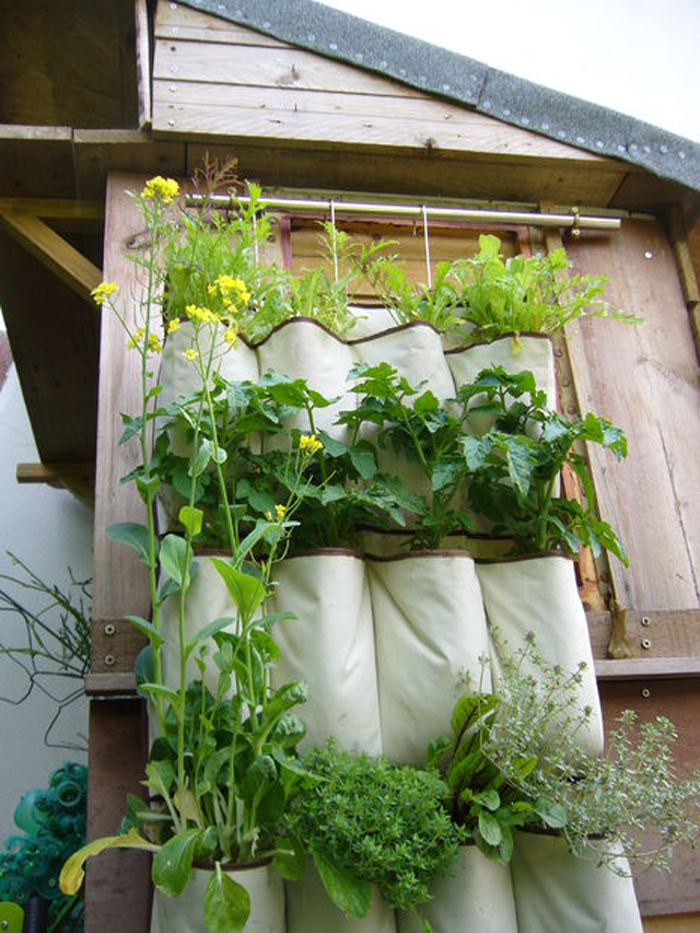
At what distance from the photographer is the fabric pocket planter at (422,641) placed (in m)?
1.68

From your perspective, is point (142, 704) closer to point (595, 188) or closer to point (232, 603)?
point (232, 603)

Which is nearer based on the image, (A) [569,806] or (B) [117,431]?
(A) [569,806]

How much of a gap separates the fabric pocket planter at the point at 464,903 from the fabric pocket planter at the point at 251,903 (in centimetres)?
22

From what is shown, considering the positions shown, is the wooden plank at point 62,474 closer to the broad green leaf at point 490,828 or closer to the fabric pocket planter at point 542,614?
the fabric pocket planter at point 542,614

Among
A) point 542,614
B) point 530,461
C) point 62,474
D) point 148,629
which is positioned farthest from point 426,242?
point 62,474

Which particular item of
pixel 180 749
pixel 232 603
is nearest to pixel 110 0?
pixel 232 603

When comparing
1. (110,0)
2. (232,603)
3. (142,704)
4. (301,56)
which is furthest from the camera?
(110,0)

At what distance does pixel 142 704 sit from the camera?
1920mm

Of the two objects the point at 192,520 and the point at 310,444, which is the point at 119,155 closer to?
the point at 310,444

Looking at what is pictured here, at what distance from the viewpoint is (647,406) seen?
2.44 m

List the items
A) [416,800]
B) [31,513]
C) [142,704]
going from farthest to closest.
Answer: [31,513] < [142,704] < [416,800]

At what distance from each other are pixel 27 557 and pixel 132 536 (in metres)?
2.21

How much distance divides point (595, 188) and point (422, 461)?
1.18 m

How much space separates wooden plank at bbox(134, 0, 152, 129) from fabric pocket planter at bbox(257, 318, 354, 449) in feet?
2.68
